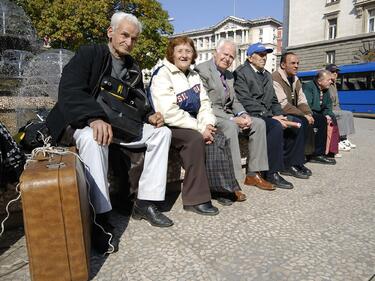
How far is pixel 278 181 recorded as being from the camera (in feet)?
14.1

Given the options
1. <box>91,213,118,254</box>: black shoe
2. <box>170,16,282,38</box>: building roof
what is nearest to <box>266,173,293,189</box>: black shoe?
<box>91,213,118,254</box>: black shoe

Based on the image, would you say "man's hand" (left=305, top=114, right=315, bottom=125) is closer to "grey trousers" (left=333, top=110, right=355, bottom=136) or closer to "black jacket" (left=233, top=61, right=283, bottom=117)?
"black jacket" (left=233, top=61, right=283, bottom=117)

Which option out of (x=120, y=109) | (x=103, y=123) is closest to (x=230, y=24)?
(x=120, y=109)

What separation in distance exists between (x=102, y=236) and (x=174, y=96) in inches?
63.2

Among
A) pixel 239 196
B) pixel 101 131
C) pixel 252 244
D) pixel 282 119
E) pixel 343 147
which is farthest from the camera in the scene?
pixel 343 147

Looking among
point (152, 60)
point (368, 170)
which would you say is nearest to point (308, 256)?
point (368, 170)

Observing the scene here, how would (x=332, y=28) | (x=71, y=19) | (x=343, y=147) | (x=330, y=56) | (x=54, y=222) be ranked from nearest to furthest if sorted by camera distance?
1. (x=54, y=222)
2. (x=343, y=147)
3. (x=71, y=19)
4. (x=330, y=56)
5. (x=332, y=28)

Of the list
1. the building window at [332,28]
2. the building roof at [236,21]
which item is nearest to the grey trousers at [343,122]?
the building window at [332,28]

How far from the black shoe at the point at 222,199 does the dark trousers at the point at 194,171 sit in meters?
0.35

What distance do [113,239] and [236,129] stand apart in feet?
6.22

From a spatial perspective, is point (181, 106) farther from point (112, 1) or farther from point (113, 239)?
point (112, 1)

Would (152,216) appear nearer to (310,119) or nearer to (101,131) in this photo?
(101,131)

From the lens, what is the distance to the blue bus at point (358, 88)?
18703 mm

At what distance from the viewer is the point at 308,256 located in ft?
8.17
